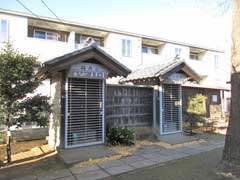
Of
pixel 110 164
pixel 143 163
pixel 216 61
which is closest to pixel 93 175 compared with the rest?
pixel 110 164

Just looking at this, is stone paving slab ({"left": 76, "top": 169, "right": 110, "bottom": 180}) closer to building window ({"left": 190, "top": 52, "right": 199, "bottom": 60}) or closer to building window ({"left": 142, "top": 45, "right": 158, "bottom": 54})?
building window ({"left": 142, "top": 45, "right": 158, "bottom": 54})

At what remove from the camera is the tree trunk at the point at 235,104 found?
18.8ft

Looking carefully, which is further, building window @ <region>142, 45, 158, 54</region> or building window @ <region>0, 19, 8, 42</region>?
building window @ <region>142, 45, 158, 54</region>

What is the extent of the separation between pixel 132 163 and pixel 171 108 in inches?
187

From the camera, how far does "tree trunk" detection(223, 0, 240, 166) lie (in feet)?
→ 18.8

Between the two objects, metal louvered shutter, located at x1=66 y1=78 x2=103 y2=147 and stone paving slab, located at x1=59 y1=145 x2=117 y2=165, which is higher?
metal louvered shutter, located at x1=66 y1=78 x2=103 y2=147

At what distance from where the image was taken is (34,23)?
565 inches

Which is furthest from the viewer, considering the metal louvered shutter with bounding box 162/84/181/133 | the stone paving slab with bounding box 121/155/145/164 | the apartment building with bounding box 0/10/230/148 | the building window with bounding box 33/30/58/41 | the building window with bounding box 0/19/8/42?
the building window with bounding box 33/30/58/41

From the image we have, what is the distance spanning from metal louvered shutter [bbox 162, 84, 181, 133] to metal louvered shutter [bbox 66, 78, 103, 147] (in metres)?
3.35

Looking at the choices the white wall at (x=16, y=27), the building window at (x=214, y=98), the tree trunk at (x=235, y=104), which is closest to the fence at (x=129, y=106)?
the tree trunk at (x=235, y=104)

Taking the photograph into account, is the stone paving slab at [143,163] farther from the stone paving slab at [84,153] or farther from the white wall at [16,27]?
the white wall at [16,27]

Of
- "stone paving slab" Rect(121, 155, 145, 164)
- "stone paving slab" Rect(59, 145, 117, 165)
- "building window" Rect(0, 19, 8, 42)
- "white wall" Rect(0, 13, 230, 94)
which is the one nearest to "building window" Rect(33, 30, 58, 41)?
"white wall" Rect(0, 13, 230, 94)

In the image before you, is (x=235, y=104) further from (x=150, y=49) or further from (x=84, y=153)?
(x=150, y=49)

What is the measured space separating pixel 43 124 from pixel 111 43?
1094cm
